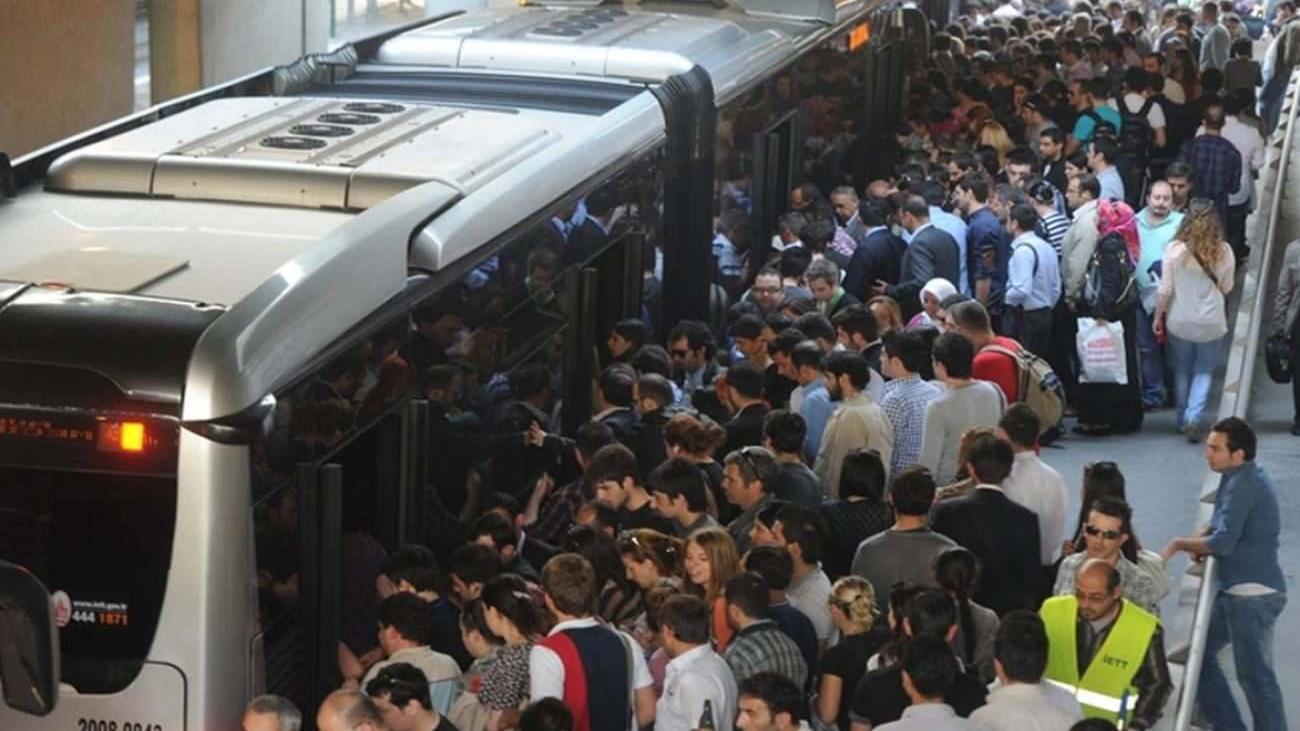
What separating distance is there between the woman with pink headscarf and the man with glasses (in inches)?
235

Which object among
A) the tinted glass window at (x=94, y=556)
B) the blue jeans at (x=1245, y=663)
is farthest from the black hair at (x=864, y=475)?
the tinted glass window at (x=94, y=556)

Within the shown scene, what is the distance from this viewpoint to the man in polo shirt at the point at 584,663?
700 cm

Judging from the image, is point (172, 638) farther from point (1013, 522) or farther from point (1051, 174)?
point (1051, 174)

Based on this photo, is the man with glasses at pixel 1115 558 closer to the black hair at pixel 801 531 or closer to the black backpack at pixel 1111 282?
the black hair at pixel 801 531

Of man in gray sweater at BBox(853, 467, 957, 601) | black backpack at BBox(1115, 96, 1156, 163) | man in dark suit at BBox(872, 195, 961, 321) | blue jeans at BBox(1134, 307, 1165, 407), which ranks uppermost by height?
man in gray sweater at BBox(853, 467, 957, 601)

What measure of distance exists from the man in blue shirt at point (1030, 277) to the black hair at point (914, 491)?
5.83 m

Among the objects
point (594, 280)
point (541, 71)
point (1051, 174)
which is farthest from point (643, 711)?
point (1051, 174)

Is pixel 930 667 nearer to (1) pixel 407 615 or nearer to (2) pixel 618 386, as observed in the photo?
(1) pixel 407 615

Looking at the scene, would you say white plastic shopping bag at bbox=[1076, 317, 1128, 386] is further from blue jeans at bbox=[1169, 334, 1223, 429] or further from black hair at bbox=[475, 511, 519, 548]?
black hair at bbox=[475, 511, 519, 548]

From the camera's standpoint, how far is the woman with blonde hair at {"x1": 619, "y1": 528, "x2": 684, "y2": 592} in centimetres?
807

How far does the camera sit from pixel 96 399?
6312 mm

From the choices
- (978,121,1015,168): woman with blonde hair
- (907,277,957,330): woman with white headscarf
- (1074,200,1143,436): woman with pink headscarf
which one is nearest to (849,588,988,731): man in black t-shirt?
(907,277,957,330): woman with white headscarf

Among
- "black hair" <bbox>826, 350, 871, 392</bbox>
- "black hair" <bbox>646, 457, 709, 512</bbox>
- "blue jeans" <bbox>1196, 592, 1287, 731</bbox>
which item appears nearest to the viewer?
"black hair" <bbox>646, 457, 709, 512</bbox>

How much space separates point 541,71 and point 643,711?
18.7 feet
